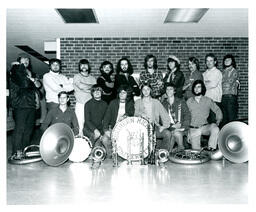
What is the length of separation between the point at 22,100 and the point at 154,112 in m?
2.01

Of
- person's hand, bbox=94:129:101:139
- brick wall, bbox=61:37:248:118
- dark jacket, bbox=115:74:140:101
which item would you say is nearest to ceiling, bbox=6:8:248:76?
brick wall, bbox=61:37:248:118

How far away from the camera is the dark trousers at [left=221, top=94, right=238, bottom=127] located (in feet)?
16.7

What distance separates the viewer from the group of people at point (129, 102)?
15.2ft

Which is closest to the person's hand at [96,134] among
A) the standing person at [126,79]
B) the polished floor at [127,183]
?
the polished floor at [127,183]

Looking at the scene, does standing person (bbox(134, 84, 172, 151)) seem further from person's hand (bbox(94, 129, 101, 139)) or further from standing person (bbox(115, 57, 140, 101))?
person's hand (bbox(94, 129, 101, 139))

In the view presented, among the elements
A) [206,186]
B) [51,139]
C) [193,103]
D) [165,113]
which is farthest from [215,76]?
[51,139]

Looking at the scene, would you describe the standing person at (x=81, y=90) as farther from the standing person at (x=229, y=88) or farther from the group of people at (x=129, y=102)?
the standing person at (x=229, y=88)

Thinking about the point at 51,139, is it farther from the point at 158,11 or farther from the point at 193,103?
the point at 158,11

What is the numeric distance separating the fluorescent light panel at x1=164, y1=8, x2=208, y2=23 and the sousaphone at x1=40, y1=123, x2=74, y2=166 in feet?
8.17

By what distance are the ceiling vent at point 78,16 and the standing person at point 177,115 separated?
171cm

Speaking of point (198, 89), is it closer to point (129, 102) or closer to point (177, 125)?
point (177, 125)

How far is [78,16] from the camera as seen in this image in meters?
5.11

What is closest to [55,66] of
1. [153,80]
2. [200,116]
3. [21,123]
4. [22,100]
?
[22,100]
